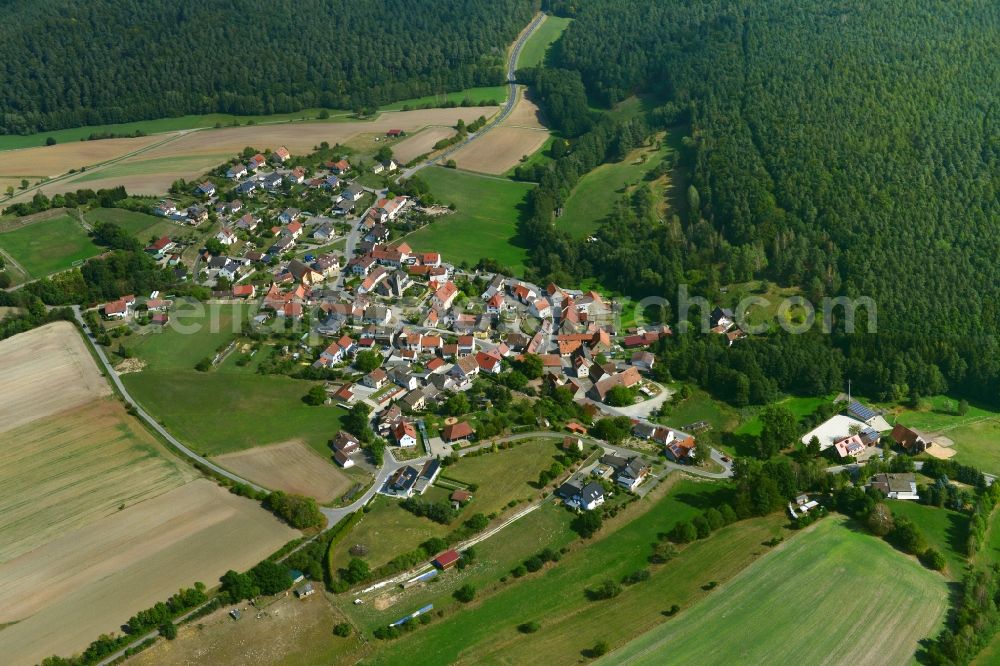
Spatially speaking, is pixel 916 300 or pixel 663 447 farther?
pixel 916 300

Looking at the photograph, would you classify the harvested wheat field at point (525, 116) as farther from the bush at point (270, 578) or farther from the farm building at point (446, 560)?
the bush at point (270, 578)

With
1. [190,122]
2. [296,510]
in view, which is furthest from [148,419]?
Answer: [190,122]

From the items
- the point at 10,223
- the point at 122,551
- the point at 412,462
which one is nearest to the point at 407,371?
the point at 412,462

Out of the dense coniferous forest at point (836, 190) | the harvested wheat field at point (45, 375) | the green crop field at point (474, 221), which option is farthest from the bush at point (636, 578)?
the green crop field at point (474, 221)

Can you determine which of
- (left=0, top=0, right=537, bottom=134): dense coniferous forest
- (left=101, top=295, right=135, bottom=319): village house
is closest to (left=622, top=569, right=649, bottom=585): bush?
(left=101, top=295, right=135, bottom=319): village house

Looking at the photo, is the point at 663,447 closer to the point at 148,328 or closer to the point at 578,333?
the point at 578,333

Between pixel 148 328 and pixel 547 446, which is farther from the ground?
pixel 148 328
